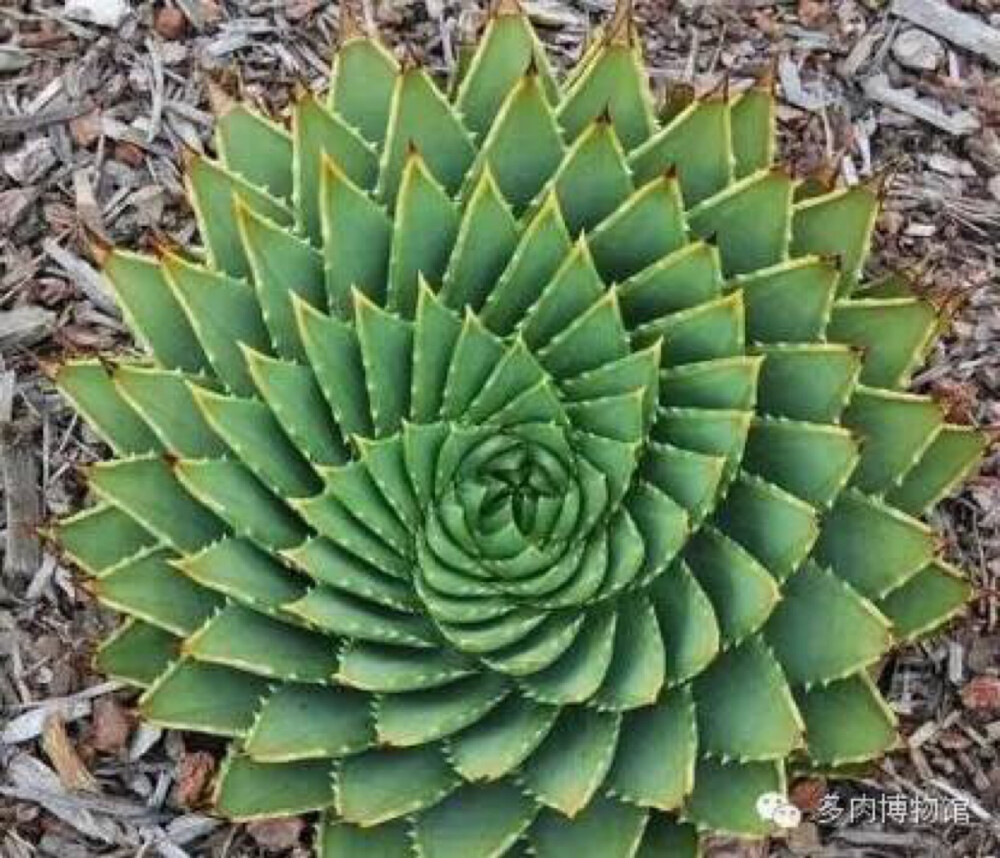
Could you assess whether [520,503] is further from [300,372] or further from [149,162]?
[149,162]

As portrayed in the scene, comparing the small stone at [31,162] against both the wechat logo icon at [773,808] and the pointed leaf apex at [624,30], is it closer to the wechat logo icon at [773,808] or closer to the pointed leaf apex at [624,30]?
the pointed leaf apex at [624,30]

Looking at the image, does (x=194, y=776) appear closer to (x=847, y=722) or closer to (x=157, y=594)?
(x=157, y=594)

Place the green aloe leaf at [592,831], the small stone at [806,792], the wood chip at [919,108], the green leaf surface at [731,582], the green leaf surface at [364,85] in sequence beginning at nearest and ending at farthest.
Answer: the green leaf surface at [731,582]
the green aloe leaf at [592,831]
the green leaf surface at [364,85]
the small stone at [806,792]
the wood chip at [919,108]

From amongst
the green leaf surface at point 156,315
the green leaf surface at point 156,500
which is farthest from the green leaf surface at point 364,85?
the green leaf surface at point 156,500

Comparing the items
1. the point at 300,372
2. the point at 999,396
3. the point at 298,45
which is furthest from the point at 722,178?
the point at 298,45

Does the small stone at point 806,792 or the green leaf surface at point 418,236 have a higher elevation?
the green leaf surface at point 418,236

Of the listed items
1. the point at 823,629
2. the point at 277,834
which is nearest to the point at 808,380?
the point at 823,629
